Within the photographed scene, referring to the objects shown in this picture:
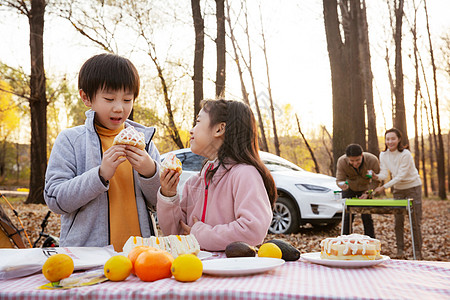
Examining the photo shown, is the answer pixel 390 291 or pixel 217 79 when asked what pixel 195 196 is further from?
pixel 217 79

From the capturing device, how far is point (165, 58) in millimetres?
→ 18281

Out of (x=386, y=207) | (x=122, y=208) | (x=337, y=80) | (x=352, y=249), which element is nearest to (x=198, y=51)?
(x=337, y=80)

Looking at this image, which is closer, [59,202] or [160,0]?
[59,202]

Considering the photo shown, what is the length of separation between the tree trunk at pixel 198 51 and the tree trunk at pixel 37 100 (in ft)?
18.2

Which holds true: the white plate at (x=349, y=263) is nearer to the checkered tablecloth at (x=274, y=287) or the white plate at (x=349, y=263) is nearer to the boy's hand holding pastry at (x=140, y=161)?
the checkered tablecloth at (x=274, y=287)

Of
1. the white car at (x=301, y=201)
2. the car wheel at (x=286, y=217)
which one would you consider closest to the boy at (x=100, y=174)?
the white car at (x=301, y=201)

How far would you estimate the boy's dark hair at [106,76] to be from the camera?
221cm

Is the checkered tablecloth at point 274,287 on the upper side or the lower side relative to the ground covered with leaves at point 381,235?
upper

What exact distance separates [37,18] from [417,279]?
1701 centimetres

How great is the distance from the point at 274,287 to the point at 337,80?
11.8 m

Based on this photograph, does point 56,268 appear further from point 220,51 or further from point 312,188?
point 220,51

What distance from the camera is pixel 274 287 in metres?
1.23

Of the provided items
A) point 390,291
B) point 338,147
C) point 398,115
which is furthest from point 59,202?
point 398,115

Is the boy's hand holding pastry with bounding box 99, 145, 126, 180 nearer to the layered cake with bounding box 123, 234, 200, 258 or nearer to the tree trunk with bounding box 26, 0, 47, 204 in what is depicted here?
the layered cake with bounding box 123, 234, 200, 258
